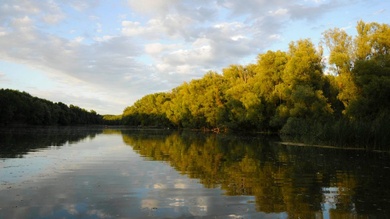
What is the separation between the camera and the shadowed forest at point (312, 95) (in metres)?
34.1

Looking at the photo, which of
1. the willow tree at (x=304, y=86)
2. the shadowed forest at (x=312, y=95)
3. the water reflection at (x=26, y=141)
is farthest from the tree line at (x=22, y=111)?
the willow tree at (x=304, y=86)

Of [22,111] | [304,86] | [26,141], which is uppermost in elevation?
[304,86]

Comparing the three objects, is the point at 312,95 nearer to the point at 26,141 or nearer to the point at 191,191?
the point at 26,141

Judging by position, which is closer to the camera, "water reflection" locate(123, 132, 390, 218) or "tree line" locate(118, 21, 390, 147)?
"water reflection" locate(123, 132, 390, 218)

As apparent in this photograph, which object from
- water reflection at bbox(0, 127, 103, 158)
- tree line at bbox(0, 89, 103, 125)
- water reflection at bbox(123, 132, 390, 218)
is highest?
tree line at bbox(0, 89, 103, 125)

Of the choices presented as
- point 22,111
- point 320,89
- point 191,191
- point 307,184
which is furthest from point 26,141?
point 22,111

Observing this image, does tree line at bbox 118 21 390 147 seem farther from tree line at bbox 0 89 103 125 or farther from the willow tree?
tree line at bbox 0 89 103 125

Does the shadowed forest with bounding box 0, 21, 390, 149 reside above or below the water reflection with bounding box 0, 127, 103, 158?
above

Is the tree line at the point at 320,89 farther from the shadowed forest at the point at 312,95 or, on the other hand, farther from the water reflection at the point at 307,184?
the water reflection at the point at 307,184

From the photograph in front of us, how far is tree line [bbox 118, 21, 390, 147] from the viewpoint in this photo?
1439 inches

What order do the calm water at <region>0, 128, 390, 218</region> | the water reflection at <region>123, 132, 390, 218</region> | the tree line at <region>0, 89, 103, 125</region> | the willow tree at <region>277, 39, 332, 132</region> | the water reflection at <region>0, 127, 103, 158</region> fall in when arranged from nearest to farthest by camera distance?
the calm water at <region>0, 128, 390, 218</region> < the water reflection at <region>123, 132, 390, 218</region> < the water reflection at <region>0, 127, 103, 158</region> < the willow tree at <region>277, 39, 332, 132</region> < the tree line at <region>0, 89, 103, 125</region>

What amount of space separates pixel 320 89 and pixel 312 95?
497 cm

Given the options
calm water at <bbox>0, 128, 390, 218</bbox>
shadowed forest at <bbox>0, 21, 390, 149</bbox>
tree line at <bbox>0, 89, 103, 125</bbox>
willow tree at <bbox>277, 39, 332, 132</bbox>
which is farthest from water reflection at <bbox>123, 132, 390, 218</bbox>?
tree line at <bbox>0, 89, 103, 125</bbox>

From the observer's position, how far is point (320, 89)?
51906 mm
